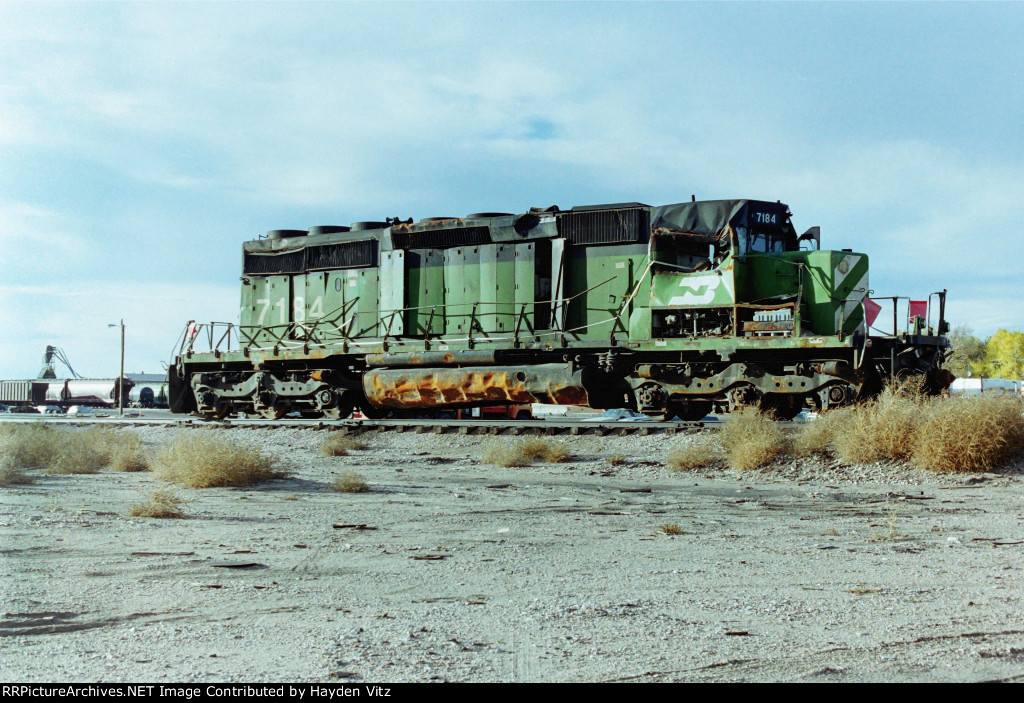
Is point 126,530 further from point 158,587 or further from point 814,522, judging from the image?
point 814,522

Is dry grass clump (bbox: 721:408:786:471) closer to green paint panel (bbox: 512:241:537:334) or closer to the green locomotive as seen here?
the green locomotive

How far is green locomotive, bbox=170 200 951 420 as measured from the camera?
1289 centimetres

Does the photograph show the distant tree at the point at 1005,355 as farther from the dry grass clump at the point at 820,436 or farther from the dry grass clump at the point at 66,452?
the dry grass clump at the point at 66,452

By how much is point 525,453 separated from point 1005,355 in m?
80.4

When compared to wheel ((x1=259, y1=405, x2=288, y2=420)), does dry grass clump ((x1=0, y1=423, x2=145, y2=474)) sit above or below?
below

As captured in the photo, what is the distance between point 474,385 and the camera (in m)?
15.2

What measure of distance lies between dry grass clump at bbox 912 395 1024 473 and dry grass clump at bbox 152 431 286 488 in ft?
24.4

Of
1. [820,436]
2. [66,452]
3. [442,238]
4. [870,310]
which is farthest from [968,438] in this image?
[66,452]

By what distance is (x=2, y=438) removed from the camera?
12.1 metres

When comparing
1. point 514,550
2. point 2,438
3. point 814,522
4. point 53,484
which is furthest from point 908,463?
point 2,438

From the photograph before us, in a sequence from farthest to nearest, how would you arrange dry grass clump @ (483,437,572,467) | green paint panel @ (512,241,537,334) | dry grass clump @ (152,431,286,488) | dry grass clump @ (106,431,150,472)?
green paint panel @ (512,241,537,334), dry grass clump @ (106,431,150,472), dry grass clump @ (483,437,572,467), dry grass clump @ (152,431,286,488)

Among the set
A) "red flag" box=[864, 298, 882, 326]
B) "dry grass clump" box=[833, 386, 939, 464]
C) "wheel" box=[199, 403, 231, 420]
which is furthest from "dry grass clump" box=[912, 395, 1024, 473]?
"wheel" box=[199, 403, 231, 420]

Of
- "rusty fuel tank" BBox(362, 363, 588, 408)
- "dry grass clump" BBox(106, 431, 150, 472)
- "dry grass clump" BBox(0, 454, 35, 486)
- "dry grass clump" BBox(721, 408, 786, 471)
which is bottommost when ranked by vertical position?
"dry grass clump" BBox(106, 431, 150, 472)

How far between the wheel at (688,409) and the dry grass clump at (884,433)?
→ 3862 millimetres
